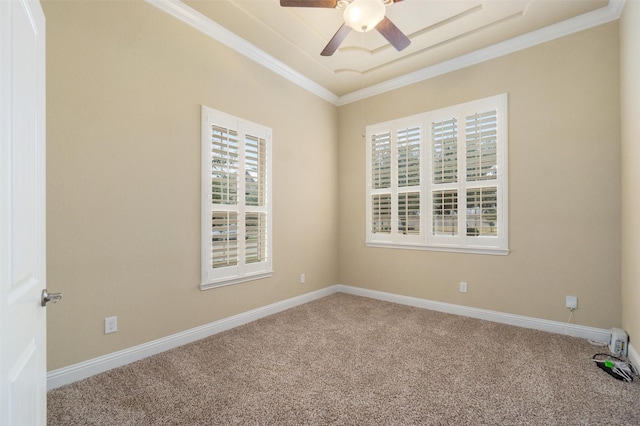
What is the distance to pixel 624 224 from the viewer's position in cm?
260

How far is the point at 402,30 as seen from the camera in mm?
3104

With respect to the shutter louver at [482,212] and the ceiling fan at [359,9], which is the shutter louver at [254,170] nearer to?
the ceiling fan at [359,9]

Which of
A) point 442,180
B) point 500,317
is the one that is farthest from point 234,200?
point 500,317

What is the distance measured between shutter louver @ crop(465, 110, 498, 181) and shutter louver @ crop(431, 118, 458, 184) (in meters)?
0.14

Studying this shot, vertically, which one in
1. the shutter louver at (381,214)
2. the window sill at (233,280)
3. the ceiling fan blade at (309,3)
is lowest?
the window sill at (233,280)

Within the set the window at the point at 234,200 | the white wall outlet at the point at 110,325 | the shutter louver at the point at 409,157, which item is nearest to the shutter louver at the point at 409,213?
the shutter louver at the point at 409,157

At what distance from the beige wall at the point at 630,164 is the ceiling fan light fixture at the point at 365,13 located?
6.37ft

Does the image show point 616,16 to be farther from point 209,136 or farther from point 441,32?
point 209,136

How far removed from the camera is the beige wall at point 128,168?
6.80ft

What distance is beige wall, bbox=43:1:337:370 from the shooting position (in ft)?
6.80

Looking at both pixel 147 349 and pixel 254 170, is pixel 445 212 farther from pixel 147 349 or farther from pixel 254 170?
pixel 147 349

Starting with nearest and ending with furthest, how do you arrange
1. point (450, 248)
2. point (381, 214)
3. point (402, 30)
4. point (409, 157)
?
point (402, 30) → point (450, 248) → point (409, 157) → point (381, 214)

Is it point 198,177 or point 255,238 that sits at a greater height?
point 198,177

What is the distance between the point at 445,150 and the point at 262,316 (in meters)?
2.99
